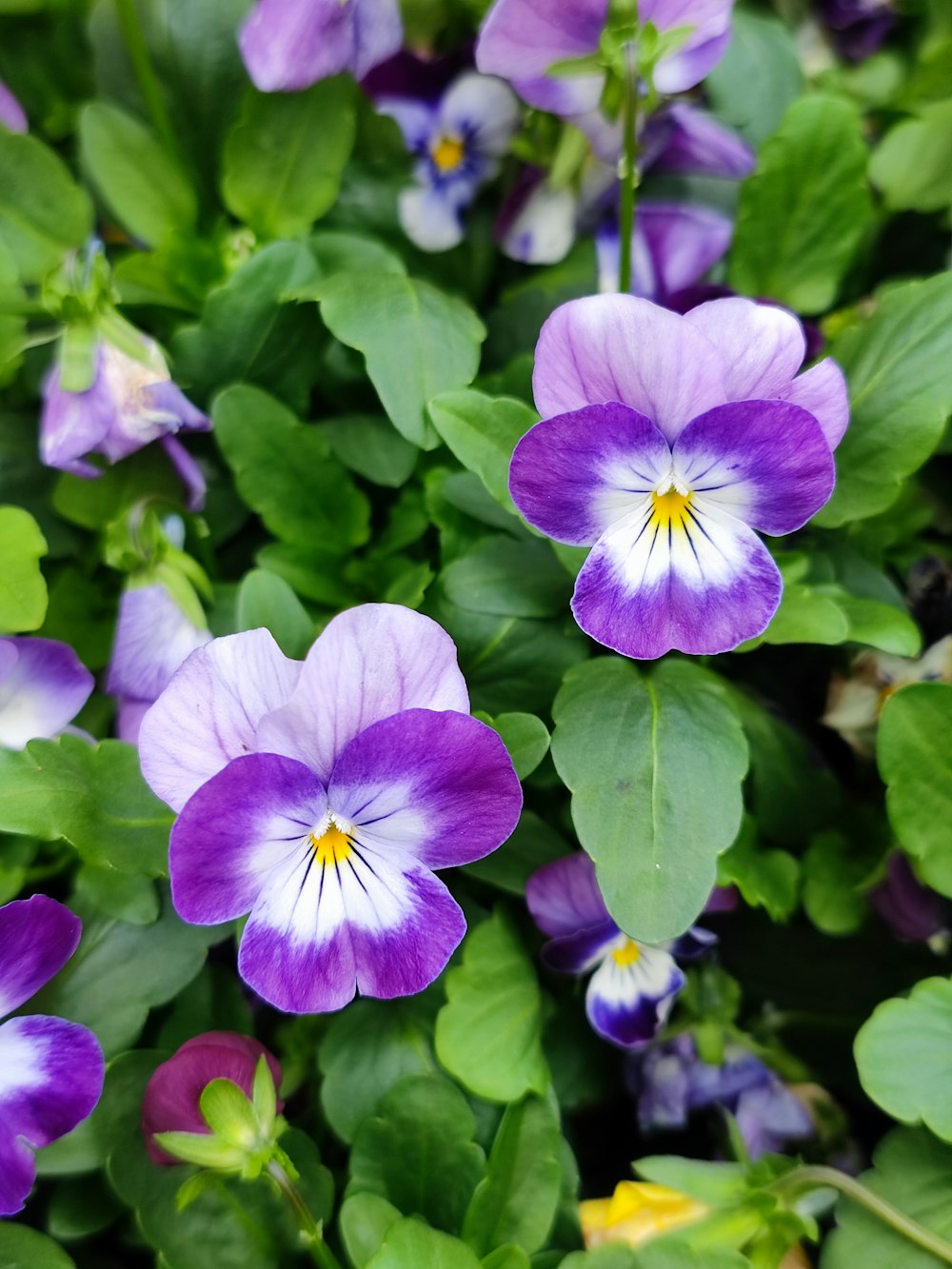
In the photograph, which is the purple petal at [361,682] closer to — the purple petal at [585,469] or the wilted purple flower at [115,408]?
the purple petal at [585,469]

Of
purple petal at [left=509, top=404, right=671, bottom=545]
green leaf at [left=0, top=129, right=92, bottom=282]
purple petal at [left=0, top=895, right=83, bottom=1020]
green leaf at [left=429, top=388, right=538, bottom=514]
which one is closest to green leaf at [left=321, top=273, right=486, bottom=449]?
green leaf at [left=429, top=388, right=538, bottom=514]

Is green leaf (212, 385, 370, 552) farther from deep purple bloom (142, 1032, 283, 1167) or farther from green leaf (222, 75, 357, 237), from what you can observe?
deep purple bloom (142, 1032, 283, 1167)

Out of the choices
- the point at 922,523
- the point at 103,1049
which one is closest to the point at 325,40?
the point at 922,523

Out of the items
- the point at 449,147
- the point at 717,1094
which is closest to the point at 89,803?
the point at 717,1094

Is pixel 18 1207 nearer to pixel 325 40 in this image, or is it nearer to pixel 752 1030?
pixel 752 1030

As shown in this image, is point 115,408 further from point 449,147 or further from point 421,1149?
point 421,1149
